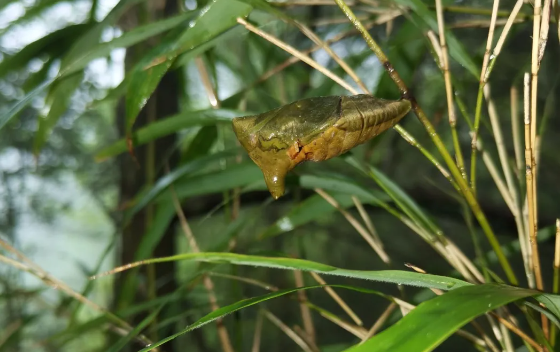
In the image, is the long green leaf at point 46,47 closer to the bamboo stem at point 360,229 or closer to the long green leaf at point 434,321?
the bamboo stem at point 360,229

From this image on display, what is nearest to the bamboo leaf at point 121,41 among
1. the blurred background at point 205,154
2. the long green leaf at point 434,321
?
the blurred background at point 205,154

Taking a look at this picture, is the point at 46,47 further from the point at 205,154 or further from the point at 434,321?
the point at 434,321

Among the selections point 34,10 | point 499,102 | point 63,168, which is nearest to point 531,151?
point 34,10

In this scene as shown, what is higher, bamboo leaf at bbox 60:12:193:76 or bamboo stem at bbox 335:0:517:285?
bamboo leaf at bbox 60:12:193:76

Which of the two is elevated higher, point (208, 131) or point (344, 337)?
point (208, 131)

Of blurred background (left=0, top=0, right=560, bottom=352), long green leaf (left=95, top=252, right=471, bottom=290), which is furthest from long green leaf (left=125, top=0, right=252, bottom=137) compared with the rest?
long green leaf (left=95, top=252, right=471, bottom=290)

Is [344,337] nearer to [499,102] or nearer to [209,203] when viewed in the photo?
[499,102]

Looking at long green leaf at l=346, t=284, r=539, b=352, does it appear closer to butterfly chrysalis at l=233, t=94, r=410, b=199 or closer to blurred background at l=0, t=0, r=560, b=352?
butterfly chrysalis at l=233, t=94, r=410, b=199
